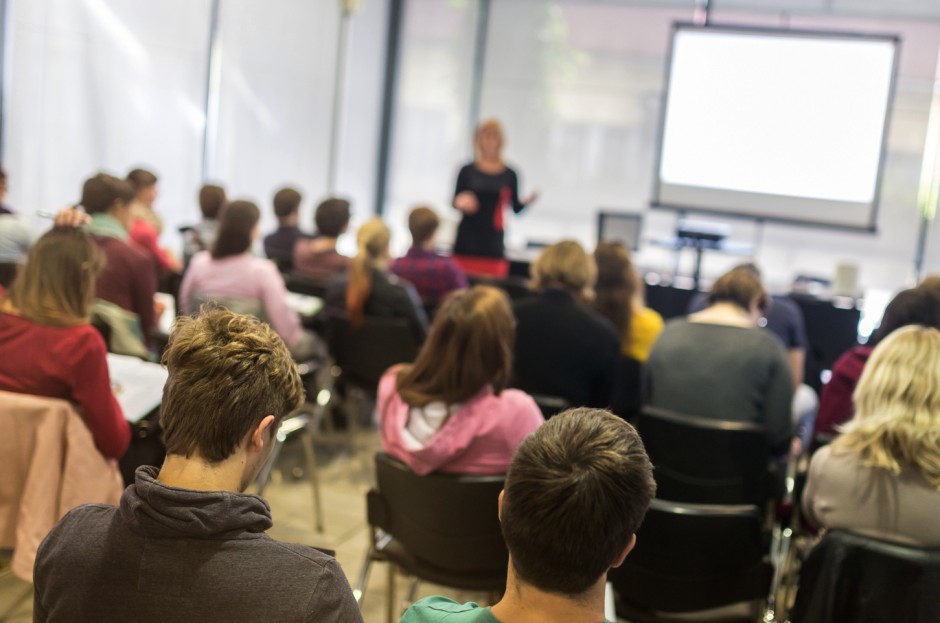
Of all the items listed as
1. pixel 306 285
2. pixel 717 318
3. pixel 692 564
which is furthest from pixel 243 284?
pixel 692 564

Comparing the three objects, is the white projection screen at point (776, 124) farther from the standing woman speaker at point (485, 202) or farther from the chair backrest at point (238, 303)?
the chair backrest at point (238, 303)

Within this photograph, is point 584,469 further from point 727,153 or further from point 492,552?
point 727,153

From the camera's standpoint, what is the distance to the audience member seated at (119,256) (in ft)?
12.4

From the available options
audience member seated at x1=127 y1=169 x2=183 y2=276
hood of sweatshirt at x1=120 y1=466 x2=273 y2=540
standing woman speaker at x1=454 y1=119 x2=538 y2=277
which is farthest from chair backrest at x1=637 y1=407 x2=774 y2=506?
standing woman speaker at x1=454 y1=119 x2=538 y2=277

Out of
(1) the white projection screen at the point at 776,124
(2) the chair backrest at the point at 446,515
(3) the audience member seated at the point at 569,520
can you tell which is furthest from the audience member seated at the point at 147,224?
(1) the white projection screen at the point at 776,124

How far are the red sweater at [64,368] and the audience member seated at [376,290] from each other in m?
2.02

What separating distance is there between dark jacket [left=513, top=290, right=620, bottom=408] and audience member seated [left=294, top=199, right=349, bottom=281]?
1885 millimetres

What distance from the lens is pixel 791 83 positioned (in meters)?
7.37

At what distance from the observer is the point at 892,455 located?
230 centimetres

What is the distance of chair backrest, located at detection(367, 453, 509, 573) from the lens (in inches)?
95.7

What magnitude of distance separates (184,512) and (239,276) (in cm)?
292

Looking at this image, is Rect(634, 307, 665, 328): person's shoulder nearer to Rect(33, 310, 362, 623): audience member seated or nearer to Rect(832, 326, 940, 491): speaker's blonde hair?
Rect(832, 326, 940, 491): speaker's blonde hair

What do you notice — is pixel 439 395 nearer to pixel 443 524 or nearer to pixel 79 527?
→ pixel 443 524

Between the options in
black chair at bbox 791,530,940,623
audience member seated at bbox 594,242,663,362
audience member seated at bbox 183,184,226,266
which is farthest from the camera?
audience member seated at bbox 183,184,226,266
